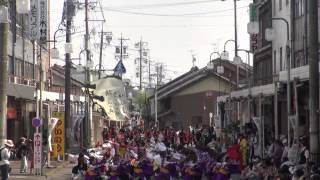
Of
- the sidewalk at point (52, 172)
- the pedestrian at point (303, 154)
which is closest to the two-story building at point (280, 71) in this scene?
the pedestrian at point (303, 154)

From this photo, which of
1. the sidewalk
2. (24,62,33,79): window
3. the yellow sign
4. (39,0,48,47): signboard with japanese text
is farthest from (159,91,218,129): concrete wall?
the yellow sign

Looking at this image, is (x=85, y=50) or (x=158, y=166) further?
(x=85, y=50)

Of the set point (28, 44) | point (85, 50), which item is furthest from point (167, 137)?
point (28, 44)

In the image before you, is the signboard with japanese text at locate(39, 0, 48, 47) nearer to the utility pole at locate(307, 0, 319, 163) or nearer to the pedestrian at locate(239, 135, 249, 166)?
the pedestrian at locate(239, 135, 249, 166)

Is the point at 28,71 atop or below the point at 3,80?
atop

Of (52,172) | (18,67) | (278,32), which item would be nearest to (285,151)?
(52,172)

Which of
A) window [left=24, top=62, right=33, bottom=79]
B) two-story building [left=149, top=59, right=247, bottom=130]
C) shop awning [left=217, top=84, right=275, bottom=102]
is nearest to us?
shop awning [left=217, top=84, right=275, bottom=102]

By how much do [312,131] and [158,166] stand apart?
5742mm

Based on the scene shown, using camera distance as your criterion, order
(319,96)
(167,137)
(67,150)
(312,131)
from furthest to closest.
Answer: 1. (167,137)
2. (67,150)
3. (319,96)
4. (312,131)

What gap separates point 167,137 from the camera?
142 feet

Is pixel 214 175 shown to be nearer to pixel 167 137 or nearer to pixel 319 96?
pixel 319 96

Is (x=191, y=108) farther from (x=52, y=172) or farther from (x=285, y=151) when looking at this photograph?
(x=285, y=151)

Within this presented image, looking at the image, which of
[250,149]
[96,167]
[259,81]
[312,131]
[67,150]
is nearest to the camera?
[312,131]

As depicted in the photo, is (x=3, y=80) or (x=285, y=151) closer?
(x=3, y=80)
